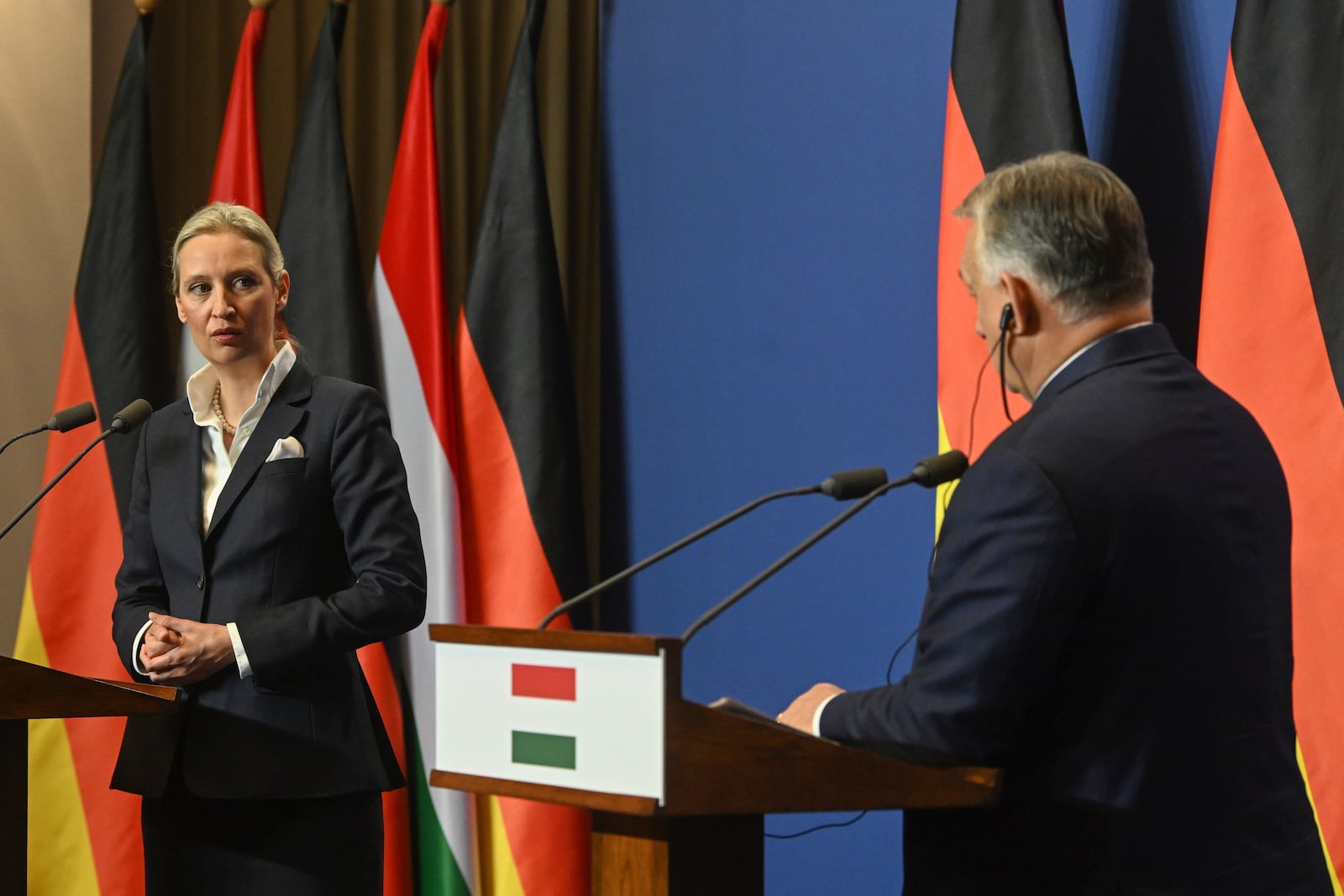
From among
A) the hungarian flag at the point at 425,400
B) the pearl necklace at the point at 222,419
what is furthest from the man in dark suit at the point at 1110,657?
the hungarian flag at the point at 425,400

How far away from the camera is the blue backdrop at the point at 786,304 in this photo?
114 inches

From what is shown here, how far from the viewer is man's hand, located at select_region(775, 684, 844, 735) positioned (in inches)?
51.9

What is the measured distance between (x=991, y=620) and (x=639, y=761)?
0.35 meters

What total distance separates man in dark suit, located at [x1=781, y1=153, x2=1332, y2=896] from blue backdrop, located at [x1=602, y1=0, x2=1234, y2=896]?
149 cm

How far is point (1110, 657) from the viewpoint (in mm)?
1227

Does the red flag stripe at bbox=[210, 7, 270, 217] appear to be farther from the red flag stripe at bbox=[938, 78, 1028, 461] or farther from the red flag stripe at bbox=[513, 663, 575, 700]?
the red flag stripe at bbox=[513, 663, 575, 700]

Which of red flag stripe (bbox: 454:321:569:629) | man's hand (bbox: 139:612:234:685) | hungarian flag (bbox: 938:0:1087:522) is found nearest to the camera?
man's hand (bbox: 139:612:234:685)

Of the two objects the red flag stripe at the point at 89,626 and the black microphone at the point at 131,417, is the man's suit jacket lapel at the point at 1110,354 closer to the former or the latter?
the black microphone at the point at 131,417

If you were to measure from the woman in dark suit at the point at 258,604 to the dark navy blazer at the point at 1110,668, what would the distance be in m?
0.95

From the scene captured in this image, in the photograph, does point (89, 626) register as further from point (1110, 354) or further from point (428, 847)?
point (1110, 354)

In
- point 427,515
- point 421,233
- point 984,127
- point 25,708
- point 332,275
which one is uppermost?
point 984,127

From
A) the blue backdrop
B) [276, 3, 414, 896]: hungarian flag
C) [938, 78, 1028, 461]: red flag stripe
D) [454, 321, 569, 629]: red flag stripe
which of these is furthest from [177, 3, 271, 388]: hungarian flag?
[938, 78, 1028, 461]: red flag stripe

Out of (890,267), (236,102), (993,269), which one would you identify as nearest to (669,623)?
(890,267)

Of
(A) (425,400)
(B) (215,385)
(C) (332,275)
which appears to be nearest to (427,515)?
(A) (425,400)
